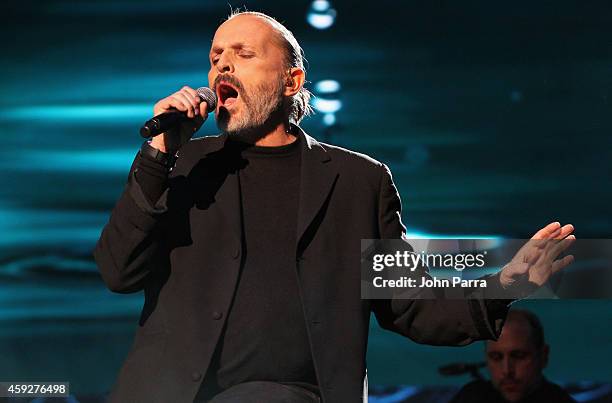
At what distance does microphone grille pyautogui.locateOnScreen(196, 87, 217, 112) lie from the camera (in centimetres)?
214

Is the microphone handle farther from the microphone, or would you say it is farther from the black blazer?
the black blazer

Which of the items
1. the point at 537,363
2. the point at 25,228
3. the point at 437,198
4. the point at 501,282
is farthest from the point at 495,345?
the point at 25,228

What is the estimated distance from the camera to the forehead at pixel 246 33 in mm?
2367

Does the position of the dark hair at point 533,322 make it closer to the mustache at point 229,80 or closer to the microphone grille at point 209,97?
the mustache at point 229,80

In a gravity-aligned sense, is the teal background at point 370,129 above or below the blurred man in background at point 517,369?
above

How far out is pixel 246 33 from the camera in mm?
2385

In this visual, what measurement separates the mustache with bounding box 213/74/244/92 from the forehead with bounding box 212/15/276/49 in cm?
8

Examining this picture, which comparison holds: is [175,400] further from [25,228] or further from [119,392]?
[25,228]

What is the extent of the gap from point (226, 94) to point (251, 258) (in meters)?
0.44

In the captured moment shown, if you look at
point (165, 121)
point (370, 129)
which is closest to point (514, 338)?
point (370, 129)

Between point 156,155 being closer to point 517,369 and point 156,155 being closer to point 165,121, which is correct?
point 165,121

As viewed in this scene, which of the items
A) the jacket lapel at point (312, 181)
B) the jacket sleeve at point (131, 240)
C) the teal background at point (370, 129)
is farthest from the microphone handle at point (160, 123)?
the teal background at point (370, 129)

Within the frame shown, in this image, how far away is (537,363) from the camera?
3221 mm

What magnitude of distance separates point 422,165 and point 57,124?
4.25ft
